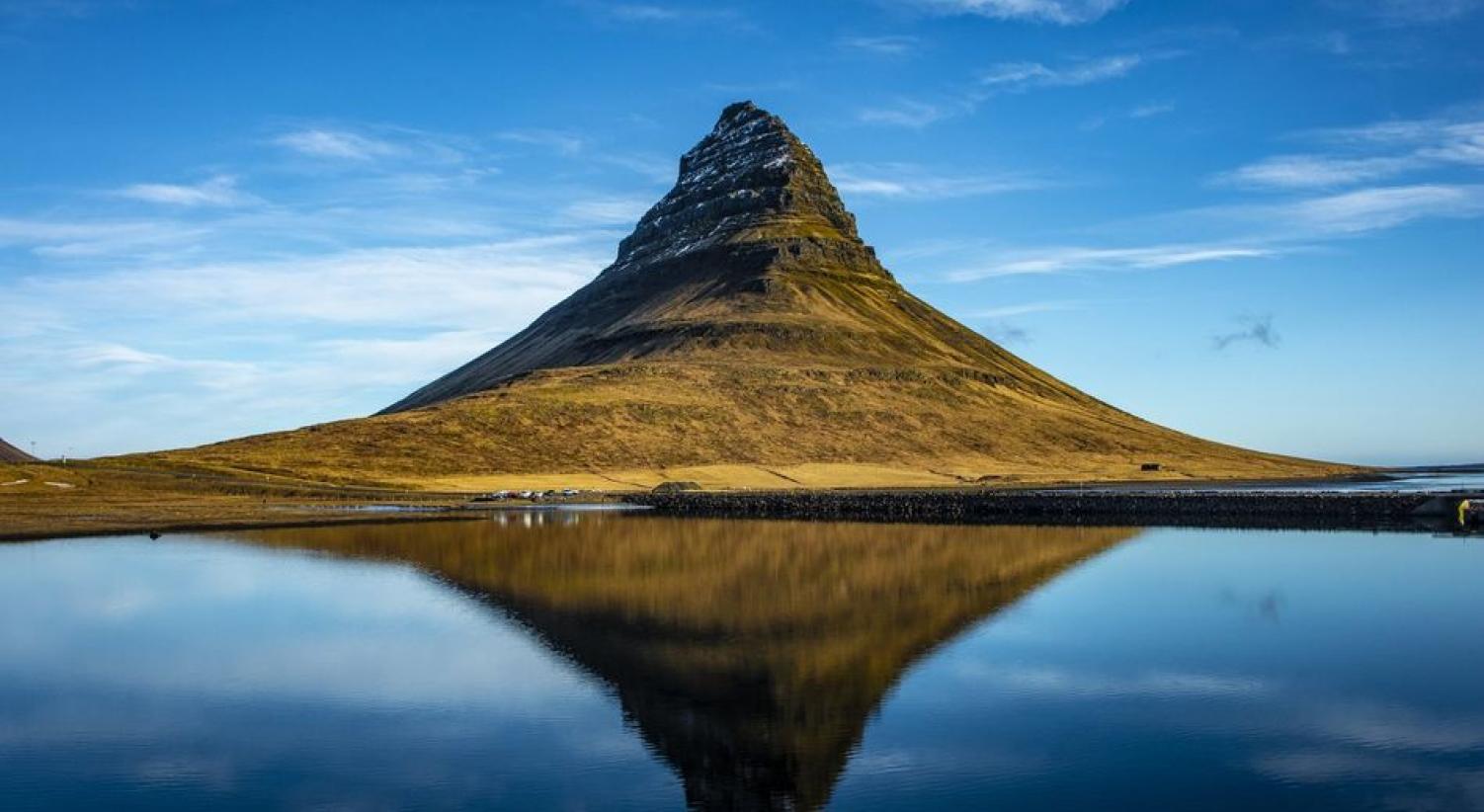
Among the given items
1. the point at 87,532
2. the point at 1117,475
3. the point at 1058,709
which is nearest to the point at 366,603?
the point at 1058,709

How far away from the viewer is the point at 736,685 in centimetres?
3347

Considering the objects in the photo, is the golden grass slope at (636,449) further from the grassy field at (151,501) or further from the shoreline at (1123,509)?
the shoreline at (1123,509)

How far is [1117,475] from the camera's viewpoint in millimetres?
181500

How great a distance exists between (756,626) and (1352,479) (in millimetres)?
185910

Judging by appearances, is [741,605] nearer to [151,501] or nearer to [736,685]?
[736,685]

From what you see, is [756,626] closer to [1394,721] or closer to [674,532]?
[1394,721]

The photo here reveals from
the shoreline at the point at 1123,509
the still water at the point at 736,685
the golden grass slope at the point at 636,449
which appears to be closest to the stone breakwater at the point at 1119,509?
the shoreline at the point at 1123,509

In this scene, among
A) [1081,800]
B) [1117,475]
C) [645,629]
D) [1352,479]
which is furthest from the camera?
[1352,479]

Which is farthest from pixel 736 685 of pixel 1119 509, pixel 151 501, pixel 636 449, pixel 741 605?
pixel 636 449

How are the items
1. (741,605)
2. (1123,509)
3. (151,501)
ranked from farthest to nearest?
(151,501)
(1123,509)
(741,605)

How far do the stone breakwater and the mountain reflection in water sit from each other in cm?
1248

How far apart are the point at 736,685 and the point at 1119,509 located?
83.4 metres

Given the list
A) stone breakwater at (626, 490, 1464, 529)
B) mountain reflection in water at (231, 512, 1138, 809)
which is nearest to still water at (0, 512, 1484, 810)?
mountain reflection in water at (231, 512, 1138, 809)

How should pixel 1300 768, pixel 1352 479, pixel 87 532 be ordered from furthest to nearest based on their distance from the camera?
1. pixel 1352 479
2. pixel 87 532
3. pixel 1300 768
